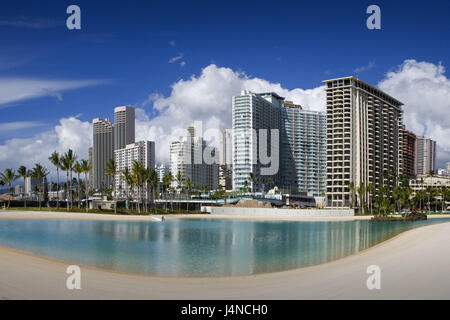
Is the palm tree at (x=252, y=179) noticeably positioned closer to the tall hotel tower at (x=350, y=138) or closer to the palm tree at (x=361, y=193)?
the tall hotel tower at (x=350, y=138)

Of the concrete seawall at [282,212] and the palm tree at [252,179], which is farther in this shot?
the palm tree at [252,179]

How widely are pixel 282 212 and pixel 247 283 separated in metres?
102

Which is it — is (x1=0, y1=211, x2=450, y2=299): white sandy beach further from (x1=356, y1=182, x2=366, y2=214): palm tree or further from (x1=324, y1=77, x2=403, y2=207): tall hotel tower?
(x1=324, y1=77, x2=403, y2=207): tall hotel tower

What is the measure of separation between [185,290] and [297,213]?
10312 centimetres

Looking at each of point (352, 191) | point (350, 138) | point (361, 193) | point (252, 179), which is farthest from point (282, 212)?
point (252, 179)

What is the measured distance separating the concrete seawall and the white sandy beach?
300 feet

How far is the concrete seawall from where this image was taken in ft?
376

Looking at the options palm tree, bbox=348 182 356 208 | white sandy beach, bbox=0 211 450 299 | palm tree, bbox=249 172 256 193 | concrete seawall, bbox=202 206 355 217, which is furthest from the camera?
palm tree, bbox=249 172 256 193

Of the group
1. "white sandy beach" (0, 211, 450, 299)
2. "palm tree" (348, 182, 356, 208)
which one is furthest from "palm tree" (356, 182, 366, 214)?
"white sandy beach" (0, 211, 450, 299)

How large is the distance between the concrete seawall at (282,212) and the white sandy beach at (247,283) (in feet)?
300

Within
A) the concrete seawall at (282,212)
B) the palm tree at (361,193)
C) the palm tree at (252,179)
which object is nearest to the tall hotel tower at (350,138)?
the palm tree at (361,193)

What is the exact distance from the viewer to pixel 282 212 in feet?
392

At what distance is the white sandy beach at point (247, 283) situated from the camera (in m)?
15.7
